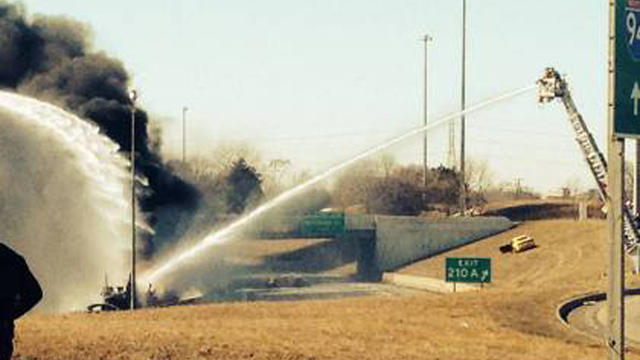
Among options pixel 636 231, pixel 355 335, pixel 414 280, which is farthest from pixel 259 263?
pixel 355 335

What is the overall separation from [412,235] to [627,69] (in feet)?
305

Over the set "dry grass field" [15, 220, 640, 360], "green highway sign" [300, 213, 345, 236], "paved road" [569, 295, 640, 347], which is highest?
"green highway sign" [300, 213, 345, 236]

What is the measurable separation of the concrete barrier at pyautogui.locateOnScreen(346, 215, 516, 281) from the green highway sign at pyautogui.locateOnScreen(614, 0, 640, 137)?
3607 inches

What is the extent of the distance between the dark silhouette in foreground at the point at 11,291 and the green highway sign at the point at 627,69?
17.9 feet

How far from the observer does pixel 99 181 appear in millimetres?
76375

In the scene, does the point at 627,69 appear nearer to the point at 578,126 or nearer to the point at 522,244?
the point at 578,126

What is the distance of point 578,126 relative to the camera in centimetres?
5991

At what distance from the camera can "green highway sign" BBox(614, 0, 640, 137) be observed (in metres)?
9.57

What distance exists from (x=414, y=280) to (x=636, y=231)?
30347 millimetres

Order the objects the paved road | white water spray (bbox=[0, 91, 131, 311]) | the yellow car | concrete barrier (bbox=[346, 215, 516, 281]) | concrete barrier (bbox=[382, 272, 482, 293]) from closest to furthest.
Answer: the paved road < white water spray (bbox=[0, 91, 131, 311]) < concrete barrier (bbox=[382, 272, 482, 293]) < the yellow car < concrete barrier (bbox=[346, 215, 516, 281])

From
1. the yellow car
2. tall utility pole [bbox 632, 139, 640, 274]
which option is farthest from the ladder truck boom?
the yellow car

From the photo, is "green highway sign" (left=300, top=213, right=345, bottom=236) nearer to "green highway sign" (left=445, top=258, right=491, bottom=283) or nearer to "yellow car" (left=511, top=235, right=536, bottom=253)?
"yellow car" (left=511, top=235, right=536, bottom=253)

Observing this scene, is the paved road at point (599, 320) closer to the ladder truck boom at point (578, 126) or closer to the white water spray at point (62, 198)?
the ladder truck boom at point (578, 126)

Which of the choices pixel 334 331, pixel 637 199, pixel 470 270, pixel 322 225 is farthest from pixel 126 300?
pixel 322 225
